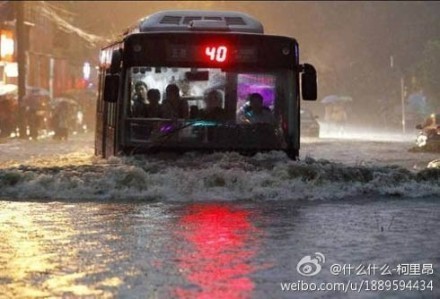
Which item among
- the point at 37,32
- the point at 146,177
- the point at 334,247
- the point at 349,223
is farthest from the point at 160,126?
the point at 37,32

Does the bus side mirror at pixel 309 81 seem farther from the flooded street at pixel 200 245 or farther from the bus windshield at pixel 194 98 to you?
the flooded street at pixel 200 245

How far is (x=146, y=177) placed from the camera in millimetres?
12102

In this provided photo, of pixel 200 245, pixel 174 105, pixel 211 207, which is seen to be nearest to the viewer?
pixel 200 245

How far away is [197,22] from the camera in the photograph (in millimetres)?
13102

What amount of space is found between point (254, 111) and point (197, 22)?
72.0 inches

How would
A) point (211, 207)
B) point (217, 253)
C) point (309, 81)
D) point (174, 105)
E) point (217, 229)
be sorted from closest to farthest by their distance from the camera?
point (217, 253), point (217, 229), point (211, 207), point (309, 81), point (174, 105)

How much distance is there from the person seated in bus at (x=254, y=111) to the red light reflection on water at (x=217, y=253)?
6.78 feet

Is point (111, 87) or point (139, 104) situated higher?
point (111, 87)

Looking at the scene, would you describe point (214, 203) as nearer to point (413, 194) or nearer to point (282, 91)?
point (282, 91)

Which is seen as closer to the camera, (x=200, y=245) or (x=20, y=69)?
(x=200, y=245)

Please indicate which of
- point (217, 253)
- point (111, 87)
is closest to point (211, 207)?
point (111, 87)

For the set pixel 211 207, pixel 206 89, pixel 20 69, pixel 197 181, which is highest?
pixel 20 69

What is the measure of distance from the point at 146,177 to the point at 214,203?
1241mm

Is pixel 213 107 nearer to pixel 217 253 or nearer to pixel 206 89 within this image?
pixel 206 89
